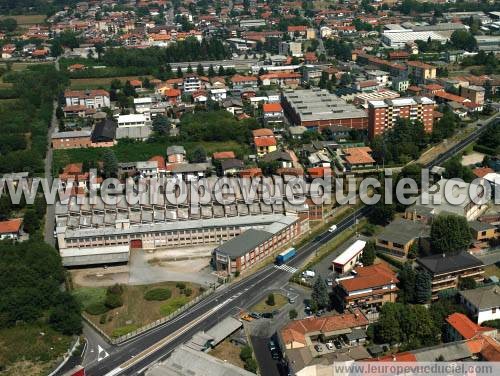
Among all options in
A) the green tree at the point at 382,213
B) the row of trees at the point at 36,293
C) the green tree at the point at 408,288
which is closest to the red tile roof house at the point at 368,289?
the green tree at the point at 408,288

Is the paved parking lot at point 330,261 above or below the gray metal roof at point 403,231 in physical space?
below

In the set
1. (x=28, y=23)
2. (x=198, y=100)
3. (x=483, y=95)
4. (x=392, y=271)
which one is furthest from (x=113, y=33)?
(x=392, y=271)

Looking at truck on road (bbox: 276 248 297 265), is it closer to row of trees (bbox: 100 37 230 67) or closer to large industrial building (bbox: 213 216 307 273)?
large industrial building (bbox: 213 216 307 273)

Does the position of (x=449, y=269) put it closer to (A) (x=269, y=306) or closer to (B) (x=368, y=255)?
(B) (x=368, y=255)

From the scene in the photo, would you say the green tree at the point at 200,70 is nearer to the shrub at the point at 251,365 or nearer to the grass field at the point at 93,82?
the grass field at the point at 93,82

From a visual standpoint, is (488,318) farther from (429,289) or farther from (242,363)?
(242,363)

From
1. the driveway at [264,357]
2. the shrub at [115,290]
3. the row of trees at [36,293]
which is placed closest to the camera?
the driveway at [264,357]
